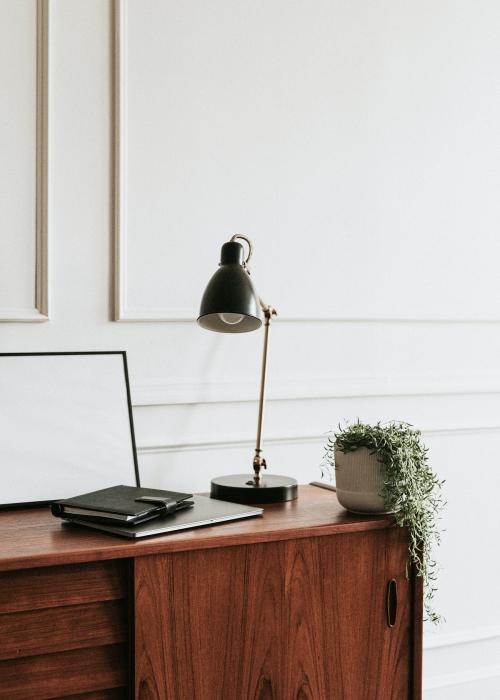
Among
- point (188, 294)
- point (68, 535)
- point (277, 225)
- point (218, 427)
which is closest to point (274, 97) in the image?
point (277, 225)

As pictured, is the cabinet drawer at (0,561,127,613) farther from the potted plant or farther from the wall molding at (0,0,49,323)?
the wall molding at (0,0,49,323)

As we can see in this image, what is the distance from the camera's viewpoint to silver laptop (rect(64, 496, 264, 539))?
1423 millimetres

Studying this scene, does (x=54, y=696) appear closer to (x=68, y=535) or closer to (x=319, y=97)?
(x=68, y=535)

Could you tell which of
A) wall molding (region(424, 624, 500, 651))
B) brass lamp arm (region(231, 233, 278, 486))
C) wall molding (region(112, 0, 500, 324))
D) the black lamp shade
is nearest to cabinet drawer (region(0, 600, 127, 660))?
brass lamp arm (region(231, 233, 278, 486))

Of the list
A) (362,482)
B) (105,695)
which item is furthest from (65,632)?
(362,482)

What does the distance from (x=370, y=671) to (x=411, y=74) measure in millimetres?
1669

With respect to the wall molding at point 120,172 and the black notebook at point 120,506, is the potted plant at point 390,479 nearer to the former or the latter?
the black notebook at point 120,506

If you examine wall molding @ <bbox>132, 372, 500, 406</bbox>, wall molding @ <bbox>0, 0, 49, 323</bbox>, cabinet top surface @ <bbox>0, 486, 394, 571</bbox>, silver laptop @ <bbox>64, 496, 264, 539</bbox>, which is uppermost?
wall molding @ <bbox>0, 0, 49, 323</bbox>

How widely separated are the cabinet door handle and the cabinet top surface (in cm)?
13

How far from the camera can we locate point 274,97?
2.11 meters

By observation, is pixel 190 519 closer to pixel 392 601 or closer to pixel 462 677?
pixel 392 601

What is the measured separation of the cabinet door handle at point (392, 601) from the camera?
1.63 meters

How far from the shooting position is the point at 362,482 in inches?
63.5

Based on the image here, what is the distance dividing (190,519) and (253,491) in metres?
0.26
